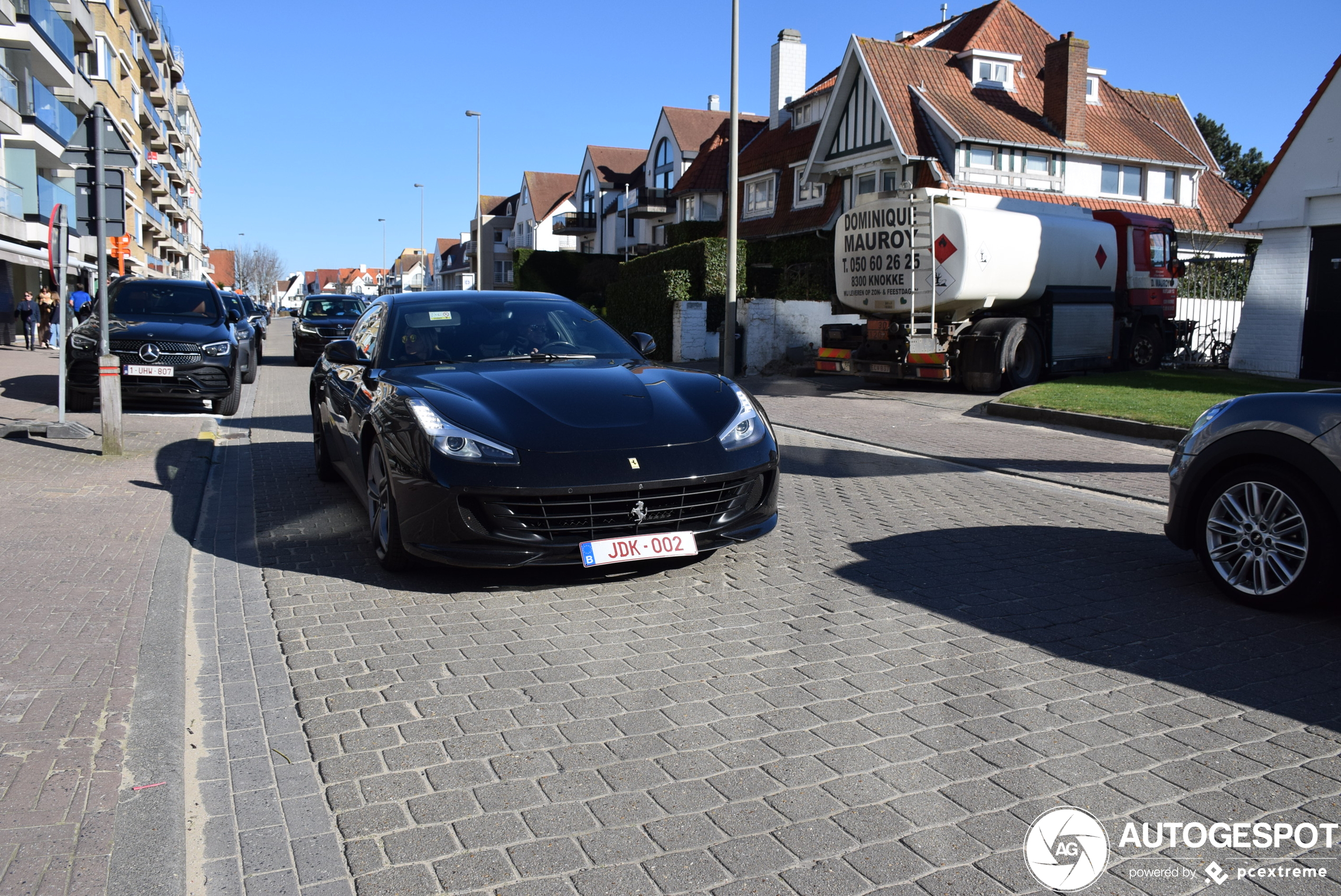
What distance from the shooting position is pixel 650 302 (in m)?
26.1

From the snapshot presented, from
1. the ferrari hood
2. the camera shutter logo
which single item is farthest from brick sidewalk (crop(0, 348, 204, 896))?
the camera shutter logo

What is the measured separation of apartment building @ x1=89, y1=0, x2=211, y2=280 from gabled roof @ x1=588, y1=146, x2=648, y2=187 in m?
25.3

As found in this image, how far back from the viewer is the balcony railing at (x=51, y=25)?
34.0m

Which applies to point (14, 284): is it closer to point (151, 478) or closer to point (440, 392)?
point (151, 478)

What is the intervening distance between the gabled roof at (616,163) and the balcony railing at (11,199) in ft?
128

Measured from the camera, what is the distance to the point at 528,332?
6742 millimetres

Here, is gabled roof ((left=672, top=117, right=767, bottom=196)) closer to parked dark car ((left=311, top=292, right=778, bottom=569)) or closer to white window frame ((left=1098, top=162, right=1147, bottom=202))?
white window frame ((left=1098, top=162, right=1147, bottom=202))

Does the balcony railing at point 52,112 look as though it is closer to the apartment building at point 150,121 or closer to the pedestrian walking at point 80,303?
the apartment building at point 150,121

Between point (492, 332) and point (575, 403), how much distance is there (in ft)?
4.53

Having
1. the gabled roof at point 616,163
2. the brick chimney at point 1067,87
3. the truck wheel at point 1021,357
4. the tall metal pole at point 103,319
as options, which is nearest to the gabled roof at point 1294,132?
the truck wheel at point 1021,357

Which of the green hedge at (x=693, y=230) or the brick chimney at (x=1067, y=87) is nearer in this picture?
the brick chimney at (x=1067, y=87)

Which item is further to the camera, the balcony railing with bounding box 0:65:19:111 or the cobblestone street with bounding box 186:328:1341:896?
the balcony railing with bounding box 0:65:19:111

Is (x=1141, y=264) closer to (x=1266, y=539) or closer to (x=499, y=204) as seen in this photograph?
(x=1266, y=539)

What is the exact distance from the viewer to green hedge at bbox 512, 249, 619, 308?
154ft
